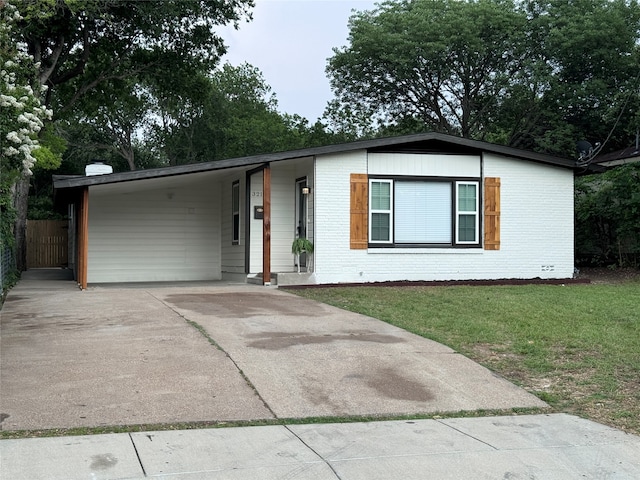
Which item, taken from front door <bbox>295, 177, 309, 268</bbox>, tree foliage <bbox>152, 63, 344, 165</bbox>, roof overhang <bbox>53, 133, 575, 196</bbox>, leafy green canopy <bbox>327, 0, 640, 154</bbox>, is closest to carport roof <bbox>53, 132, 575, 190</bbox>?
roof overhang <bbox>53, 133, 575, 196</bbox>

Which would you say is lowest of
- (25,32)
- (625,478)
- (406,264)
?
(625,478)

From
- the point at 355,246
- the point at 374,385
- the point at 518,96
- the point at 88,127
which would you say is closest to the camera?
the point at 374,385

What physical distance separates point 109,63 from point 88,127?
17.9 meters

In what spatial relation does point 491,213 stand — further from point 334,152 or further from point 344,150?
point 334,152

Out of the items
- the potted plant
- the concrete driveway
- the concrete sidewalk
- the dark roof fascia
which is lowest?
the concrete sidewalk

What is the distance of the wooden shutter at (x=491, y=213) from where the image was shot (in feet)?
52.4

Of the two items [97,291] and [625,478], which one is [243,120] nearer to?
[97,291]

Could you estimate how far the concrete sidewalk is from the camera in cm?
445

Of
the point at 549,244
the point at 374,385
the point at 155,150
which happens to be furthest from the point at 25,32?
the point at 155,150

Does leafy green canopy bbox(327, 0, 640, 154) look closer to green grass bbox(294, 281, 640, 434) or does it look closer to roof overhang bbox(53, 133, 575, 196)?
roof overhang bbox(53, 133, 575, 196)

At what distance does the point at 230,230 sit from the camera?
17.6 m

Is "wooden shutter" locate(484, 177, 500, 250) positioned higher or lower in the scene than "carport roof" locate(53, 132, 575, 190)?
lower

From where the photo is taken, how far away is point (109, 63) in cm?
2367

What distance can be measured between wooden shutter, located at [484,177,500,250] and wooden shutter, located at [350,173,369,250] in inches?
113
